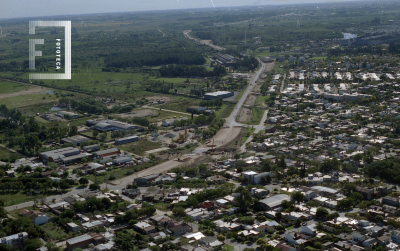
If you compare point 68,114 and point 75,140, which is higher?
point 68,114

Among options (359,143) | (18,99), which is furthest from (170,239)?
(18,99)

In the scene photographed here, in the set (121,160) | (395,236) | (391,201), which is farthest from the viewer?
(121,160)

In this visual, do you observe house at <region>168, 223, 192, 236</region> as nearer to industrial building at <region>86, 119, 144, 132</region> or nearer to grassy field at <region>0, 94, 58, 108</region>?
industrial building at <region>86, 119, 144, 132</region>

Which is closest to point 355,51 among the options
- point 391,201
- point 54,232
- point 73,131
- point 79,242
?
point 73,131

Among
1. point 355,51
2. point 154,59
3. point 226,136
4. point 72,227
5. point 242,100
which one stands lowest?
point 72,227

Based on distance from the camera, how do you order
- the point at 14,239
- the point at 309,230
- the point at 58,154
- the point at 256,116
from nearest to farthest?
the point at 14,239, the point at 309,230, the point at 58,154, the point at 256,116

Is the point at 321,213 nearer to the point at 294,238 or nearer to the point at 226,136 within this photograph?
the point at 294,238

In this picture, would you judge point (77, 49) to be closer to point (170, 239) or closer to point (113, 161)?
point (113, 161)
